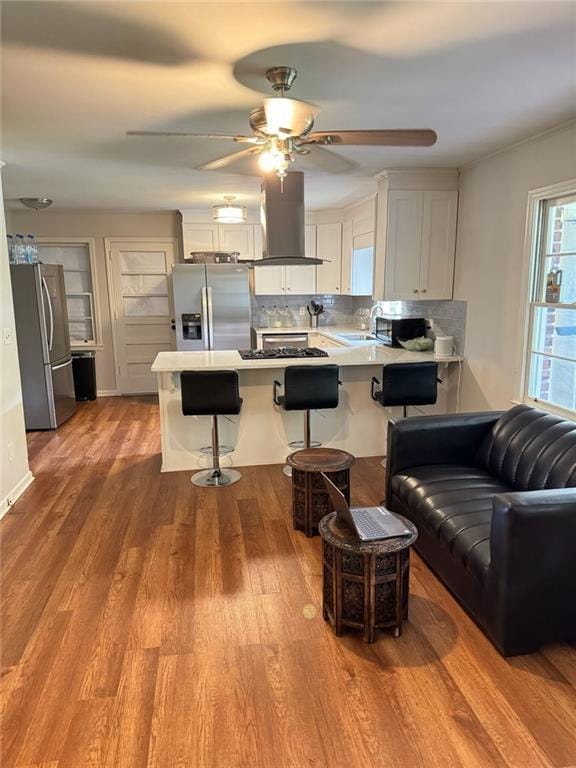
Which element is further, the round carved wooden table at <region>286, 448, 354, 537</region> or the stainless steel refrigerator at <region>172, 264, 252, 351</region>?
the stainless steel refrigerator at <region>172, 264, 252, 351</region>

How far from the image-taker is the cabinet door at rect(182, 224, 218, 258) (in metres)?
6.33

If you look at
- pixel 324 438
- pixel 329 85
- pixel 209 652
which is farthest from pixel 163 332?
pixel 209 652

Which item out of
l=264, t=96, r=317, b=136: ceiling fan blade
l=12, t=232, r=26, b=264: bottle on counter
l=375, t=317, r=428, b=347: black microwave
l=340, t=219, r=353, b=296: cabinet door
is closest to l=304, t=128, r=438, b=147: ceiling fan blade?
l=264, t=96, r=317, b=136: ceiling fan blade

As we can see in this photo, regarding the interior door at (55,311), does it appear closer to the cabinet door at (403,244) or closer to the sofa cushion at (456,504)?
the cabinet door at (403,244)

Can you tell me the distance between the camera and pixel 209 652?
2.08m

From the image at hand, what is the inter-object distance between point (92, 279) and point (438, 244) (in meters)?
4.50

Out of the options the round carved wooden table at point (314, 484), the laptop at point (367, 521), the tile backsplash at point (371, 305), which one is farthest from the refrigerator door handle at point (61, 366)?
the laptop at point (367, 521)

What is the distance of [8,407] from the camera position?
11.4ft

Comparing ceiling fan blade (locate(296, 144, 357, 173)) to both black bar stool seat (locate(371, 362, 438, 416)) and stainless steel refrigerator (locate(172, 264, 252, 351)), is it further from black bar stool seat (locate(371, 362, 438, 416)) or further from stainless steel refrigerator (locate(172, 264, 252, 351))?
stainless steel refrigerator (locate(172, 264, 252, 351))

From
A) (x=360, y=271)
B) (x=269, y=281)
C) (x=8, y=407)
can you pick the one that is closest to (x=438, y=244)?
(x=360, y=271)

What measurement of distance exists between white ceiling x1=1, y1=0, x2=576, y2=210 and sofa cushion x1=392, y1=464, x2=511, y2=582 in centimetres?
202

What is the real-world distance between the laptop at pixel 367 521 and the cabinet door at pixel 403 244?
2716 mm

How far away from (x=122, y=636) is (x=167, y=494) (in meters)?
1.52

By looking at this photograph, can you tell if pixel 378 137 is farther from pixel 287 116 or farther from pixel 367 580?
pixel 367 580
